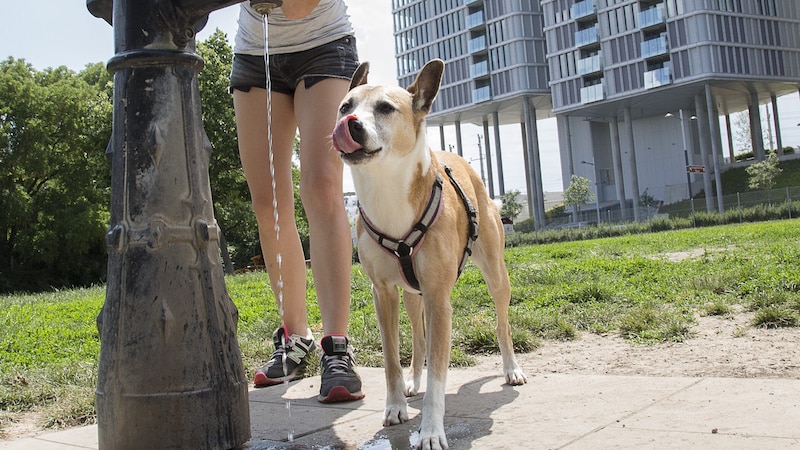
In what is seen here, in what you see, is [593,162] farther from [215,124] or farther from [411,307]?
[411,307]

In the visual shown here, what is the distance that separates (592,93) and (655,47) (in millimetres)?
6912

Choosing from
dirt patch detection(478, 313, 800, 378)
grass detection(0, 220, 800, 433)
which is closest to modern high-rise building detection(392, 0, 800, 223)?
grass detection(0, 220, 800, 433)

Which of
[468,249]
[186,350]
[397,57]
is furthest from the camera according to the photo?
[397,57]

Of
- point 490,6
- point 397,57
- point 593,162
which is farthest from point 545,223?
point 397,57

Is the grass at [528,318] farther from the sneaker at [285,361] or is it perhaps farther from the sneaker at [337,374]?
the sneaker at [337,374]

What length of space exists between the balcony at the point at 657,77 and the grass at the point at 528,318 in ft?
193

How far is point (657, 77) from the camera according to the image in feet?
210

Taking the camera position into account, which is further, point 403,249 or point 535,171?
point 535,171

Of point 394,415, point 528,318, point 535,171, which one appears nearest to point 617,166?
point 535,171

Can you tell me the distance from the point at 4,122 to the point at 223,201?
16961 mm

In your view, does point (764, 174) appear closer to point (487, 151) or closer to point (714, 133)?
point (714, 133)

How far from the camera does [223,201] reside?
→ 2966cm

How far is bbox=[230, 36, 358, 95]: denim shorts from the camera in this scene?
158 inches

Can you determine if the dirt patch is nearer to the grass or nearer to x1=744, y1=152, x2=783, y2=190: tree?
the grass
